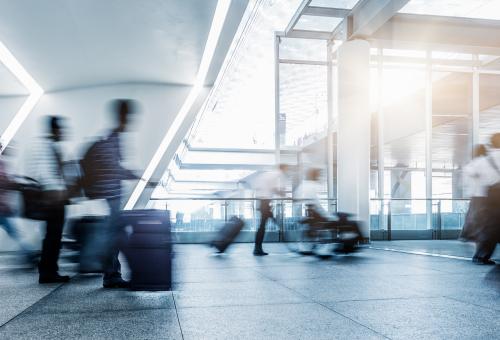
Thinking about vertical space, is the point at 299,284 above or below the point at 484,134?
below

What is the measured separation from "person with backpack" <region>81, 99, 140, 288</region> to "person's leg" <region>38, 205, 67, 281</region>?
3.16 ft

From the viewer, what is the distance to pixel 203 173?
41.0 m

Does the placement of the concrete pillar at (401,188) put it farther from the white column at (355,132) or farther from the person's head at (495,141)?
the person's head at (495,141)

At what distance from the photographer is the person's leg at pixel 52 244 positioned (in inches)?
228

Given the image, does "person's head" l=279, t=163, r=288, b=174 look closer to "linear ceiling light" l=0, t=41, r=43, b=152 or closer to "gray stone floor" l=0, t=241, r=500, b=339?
"gray stone floor" l=0, t=241, r=500, b=339

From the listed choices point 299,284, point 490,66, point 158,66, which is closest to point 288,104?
point 490,66

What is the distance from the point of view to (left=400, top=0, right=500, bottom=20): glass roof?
1120cm

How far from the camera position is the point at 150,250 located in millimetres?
4930

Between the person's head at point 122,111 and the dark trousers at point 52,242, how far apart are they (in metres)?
1.47

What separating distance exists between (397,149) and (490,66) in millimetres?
13127

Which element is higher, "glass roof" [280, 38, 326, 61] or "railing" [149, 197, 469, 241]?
"glass roof" [280, 38, 326, 61]

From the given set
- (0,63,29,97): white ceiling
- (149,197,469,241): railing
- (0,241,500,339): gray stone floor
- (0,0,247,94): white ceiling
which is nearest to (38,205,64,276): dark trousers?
(0,241,500,339): gray stone floor

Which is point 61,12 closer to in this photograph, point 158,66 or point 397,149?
point 158,66

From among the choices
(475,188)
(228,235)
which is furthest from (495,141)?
(228,235)
